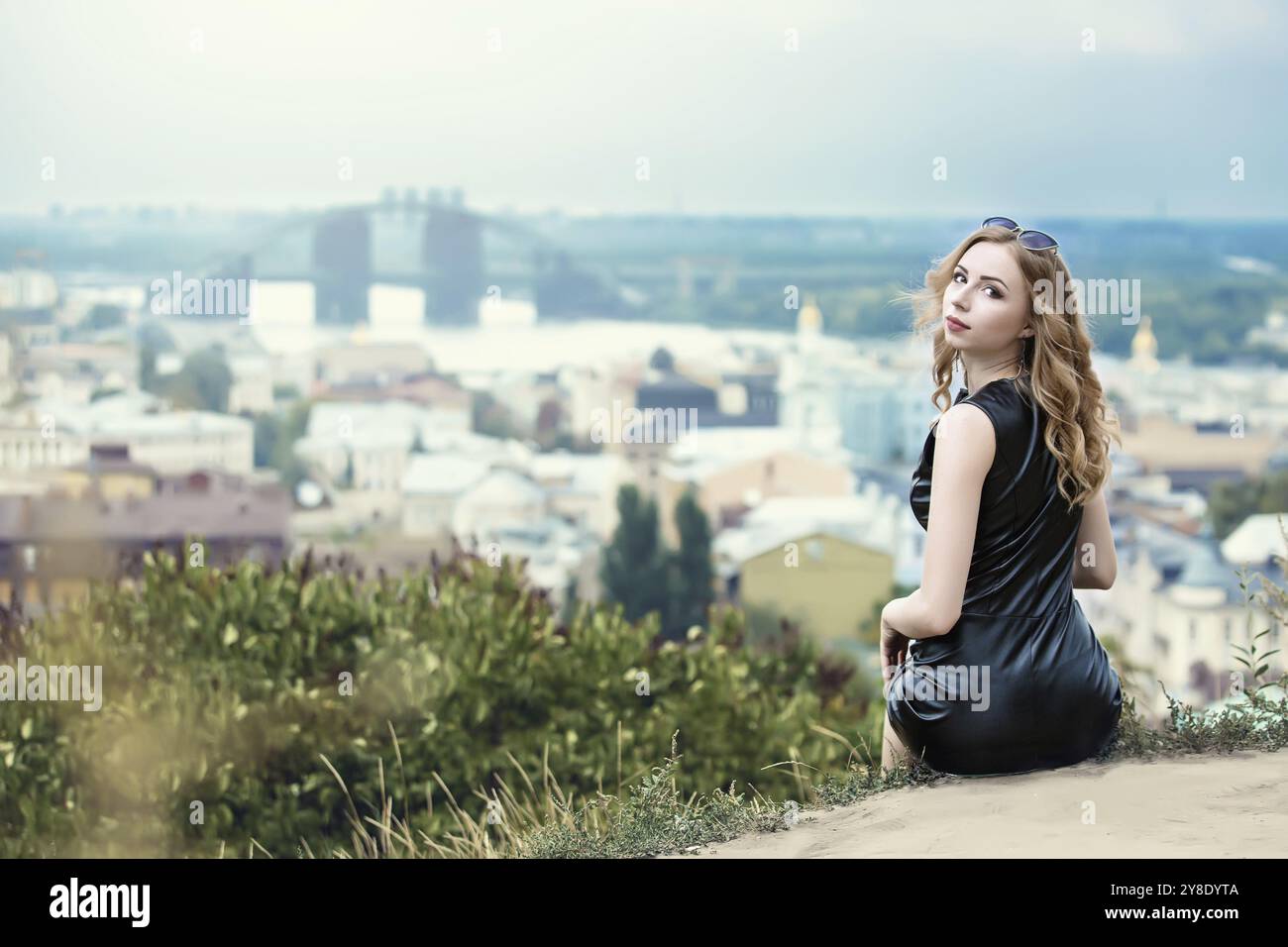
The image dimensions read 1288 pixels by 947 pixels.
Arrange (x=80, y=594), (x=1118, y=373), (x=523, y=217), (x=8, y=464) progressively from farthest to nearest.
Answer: (x=523, y=217), (x=1118, y=373), (x=8, y=464), (x=80, y=594)

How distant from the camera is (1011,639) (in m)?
2.83

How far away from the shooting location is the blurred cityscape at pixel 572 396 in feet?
154

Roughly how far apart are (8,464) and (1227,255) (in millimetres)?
50155

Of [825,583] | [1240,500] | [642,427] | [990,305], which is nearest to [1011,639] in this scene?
[990,305]

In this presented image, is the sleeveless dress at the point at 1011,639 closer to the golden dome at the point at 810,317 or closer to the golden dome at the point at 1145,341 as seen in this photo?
the golden dome at the point at 1145,341

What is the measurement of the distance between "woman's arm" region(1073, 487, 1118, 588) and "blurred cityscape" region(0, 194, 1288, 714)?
36123 millimetres

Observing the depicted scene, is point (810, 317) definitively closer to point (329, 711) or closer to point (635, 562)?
point (635, 562)

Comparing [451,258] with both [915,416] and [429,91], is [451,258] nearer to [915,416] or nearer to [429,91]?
[429,91]

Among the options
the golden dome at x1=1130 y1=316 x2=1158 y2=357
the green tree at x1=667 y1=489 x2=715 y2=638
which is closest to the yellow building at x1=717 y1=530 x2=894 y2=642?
the green tree at x1=667 y1=489 x2=715 y2=638

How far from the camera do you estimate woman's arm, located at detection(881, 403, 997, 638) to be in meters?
2.70

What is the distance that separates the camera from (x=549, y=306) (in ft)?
240

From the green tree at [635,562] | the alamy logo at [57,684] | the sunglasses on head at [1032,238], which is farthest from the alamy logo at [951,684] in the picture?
the green tree at [635,562]

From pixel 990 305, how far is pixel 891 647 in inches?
27.5
